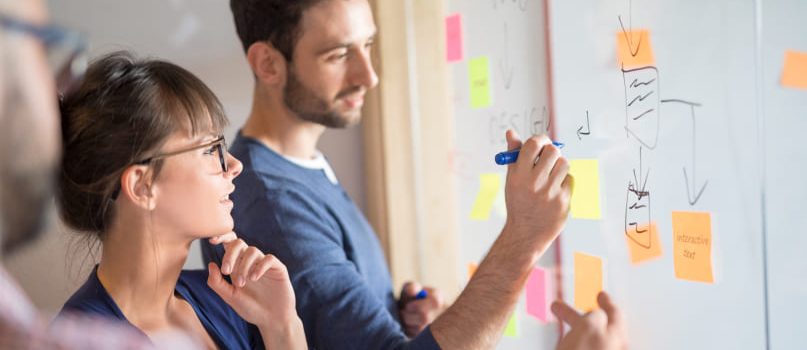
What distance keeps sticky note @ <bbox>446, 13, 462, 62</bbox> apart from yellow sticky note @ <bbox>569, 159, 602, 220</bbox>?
44cm

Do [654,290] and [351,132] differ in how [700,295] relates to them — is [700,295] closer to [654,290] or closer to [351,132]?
[654,290]

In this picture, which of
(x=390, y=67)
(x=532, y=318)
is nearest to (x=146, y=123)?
(x=532, y=318)

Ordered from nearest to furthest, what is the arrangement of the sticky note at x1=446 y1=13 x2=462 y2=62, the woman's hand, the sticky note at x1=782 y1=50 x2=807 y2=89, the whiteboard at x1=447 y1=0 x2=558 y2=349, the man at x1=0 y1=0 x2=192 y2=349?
the man at x1=0 y1=0 x2=192 y2=349 → the sticky note at x1=782 y1=50 x2=807 y2=89 → the woman's hand → the whiteboard at x1=447 y1=0 x2=558 y2=349 → the sticky note at x1=446 y1=13 x2=462 y2=62

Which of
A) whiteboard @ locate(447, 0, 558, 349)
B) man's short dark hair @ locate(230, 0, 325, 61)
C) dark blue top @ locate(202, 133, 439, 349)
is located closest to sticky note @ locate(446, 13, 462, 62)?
whiteboard @ locate(447, 0, 558, 349)

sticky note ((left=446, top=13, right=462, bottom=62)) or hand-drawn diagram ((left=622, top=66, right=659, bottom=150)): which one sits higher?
sticky note ((left=446, top=13, right=462, bottom=62))

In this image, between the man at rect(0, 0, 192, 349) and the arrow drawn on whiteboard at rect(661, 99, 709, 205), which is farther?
the arrow drawn on whiteboard at rect(661, 99, 709, 205)

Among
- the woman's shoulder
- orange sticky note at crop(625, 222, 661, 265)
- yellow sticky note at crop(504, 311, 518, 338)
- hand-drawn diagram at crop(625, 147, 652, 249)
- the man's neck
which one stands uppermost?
the man's neck

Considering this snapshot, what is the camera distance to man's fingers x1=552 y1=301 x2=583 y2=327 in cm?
102

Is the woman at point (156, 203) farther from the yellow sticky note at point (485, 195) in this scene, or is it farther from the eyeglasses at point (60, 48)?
the yellow sticky note at point (485, 195)

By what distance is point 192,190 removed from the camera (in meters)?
1.00

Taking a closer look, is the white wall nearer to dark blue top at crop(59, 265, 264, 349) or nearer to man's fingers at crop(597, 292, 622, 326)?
dark blue top at crop(59, 265, 264, 349)

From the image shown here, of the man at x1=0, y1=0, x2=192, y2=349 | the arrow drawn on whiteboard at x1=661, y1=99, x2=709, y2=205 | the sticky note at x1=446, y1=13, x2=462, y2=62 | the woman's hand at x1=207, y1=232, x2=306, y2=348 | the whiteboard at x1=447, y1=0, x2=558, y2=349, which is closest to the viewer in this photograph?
the man at x1=0, y1=0, x2=192, y2=349

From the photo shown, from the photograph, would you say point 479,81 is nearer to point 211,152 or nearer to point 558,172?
point 558,172

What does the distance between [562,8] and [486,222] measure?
1.49 feet
